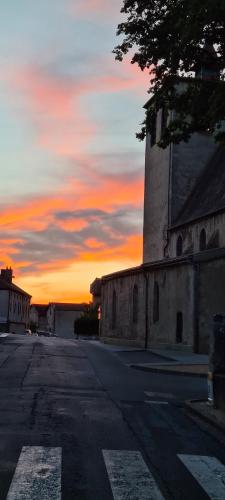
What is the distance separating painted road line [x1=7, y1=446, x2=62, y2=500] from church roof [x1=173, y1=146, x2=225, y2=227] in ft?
96.2

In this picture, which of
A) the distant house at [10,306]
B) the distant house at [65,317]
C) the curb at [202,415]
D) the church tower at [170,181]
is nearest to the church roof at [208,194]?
the church tower at [170,181]

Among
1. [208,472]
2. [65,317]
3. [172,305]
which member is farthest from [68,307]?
[208,472]

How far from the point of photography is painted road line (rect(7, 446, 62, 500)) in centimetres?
593

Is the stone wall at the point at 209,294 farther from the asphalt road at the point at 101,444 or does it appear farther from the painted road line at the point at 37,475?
the painted road line at the point at 37,475

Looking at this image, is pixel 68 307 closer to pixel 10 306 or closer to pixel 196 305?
pixel 10 306

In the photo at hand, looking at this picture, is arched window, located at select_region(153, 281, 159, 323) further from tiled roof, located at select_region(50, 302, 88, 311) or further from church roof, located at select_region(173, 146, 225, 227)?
tiled roof, located at select_region(50, 302, 88, 311)

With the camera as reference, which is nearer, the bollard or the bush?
the bollard

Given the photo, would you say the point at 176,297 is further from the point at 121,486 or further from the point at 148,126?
the point at 121,486

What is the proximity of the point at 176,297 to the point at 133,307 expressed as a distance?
8353 mm

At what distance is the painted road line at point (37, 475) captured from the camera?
593 centimetres

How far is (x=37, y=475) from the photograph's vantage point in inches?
261

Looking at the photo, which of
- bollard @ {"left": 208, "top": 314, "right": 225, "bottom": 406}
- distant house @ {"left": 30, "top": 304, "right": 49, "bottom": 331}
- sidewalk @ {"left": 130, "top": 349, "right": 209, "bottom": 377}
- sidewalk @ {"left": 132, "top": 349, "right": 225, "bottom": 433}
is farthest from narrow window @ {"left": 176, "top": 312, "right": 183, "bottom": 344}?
distant house @ {"left": 30, "top": 304, "right": 49, "bottom": 331}

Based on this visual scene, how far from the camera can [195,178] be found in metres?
47.0

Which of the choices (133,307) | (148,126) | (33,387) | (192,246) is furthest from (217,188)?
(33,387)
